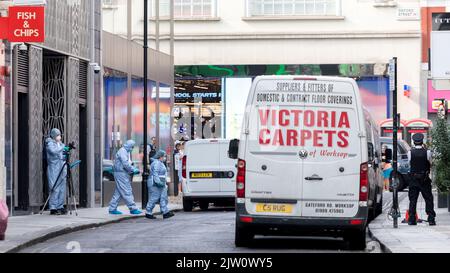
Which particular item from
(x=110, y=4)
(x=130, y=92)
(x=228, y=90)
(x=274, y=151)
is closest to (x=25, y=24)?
(x=274, y=151)

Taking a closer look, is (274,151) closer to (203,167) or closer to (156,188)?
(156,188)

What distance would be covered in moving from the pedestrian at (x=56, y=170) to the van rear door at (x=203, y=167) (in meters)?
5.20

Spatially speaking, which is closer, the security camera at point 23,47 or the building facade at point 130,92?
the security camera at point 23,47

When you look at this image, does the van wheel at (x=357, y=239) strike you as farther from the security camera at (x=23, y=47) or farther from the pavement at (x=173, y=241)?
the security camera at (x=23, y=47)

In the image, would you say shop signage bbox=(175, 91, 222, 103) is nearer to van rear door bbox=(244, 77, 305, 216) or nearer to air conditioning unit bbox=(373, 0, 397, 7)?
air conditioning unit bbox=(373, 0, 397, 7)

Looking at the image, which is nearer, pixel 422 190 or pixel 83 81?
pixel 422 190

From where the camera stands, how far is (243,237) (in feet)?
63.5

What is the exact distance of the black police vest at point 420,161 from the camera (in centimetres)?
2442

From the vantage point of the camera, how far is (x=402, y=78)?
2328 inches

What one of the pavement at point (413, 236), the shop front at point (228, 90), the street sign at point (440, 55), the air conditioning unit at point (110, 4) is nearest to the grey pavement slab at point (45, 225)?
the pavement at point (413, 236)

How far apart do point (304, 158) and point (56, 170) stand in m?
10.5

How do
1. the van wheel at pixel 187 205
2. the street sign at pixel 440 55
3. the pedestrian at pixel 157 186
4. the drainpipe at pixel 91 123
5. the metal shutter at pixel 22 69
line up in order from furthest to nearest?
the van wheel at pixel 187 205 < the drainpipe at pixel 91 123 < the pedestrian at pixel 157 186 < the metal shutter at pixel 22 69 < the street sign at pixel 440 55

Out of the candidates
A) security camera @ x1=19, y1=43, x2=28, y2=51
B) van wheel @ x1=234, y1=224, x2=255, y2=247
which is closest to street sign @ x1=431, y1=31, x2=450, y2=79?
van wheel @ x1=234, y1=224, x2=255, y2=247
